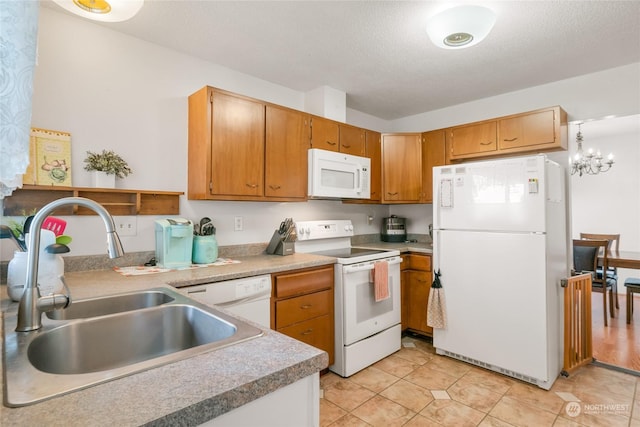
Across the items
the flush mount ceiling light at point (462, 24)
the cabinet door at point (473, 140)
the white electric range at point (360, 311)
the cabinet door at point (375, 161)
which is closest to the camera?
the flush mount ceiling light at point (462, 24)

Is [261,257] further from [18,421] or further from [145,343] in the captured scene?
[18,421]

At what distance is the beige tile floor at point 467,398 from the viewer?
1.93m

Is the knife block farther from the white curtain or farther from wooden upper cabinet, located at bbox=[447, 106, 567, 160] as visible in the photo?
the white curtain

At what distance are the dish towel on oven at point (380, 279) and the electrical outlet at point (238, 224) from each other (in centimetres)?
114

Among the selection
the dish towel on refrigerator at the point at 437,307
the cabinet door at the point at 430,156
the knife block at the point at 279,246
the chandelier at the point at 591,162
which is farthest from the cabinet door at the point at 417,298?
the chandelier at the point at 591,162

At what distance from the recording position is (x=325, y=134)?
292 centimetres

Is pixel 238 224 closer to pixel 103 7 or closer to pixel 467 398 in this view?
pixel 103 7

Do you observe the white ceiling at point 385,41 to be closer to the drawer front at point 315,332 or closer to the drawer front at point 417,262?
the drawer front at point 417,262

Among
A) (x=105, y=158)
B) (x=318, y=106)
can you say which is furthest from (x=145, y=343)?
(x=318, y=106)

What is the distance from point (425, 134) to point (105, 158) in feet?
9.54

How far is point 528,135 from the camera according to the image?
9.23ft

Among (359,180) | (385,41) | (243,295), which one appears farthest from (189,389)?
(359,180)

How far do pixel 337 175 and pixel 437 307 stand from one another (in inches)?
56.4

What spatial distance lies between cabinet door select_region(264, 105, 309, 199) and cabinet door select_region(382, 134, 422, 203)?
3.62 ft
